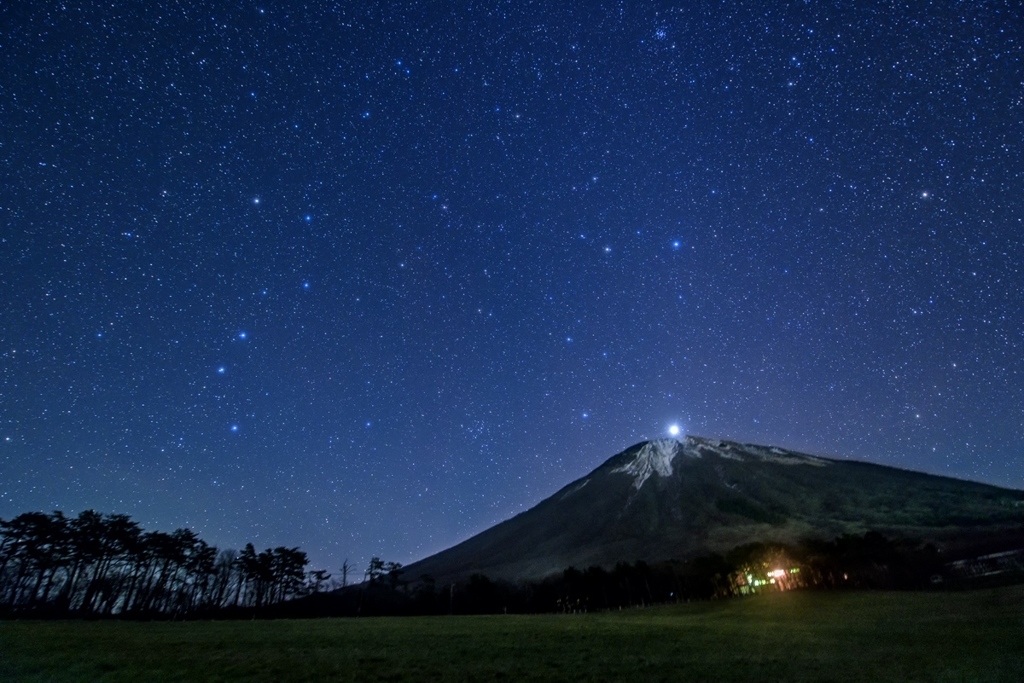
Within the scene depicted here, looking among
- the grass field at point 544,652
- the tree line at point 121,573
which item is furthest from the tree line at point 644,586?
the grass field at point 544,652

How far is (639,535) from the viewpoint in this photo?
18188 cm

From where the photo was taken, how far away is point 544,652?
27625mm

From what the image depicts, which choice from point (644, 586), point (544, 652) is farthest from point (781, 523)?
point (544, 652)

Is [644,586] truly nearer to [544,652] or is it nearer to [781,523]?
[544,652]

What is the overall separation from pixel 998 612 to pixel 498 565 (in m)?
165

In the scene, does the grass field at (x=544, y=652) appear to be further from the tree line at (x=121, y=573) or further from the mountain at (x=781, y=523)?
the mountain at (x=781, y=523)

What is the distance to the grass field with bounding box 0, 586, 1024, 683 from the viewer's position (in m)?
21.2

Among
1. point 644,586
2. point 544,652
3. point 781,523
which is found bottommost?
point 544,652

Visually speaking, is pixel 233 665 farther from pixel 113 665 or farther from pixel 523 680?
pixel 523 680

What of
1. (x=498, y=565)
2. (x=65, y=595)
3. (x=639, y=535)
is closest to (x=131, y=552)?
(x=65, y=595)

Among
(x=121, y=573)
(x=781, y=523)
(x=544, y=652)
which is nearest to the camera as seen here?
(x=544, y=652)

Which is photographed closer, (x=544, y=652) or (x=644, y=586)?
(x=544, y=652)

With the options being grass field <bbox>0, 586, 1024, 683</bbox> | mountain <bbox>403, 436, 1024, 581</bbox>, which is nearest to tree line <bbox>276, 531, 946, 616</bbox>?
mountain <bbox>403, 436, 1024, 581</bbox>

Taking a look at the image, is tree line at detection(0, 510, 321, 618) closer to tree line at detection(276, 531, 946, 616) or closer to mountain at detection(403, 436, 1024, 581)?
tree line at detection(276, 531, 946, 616)
